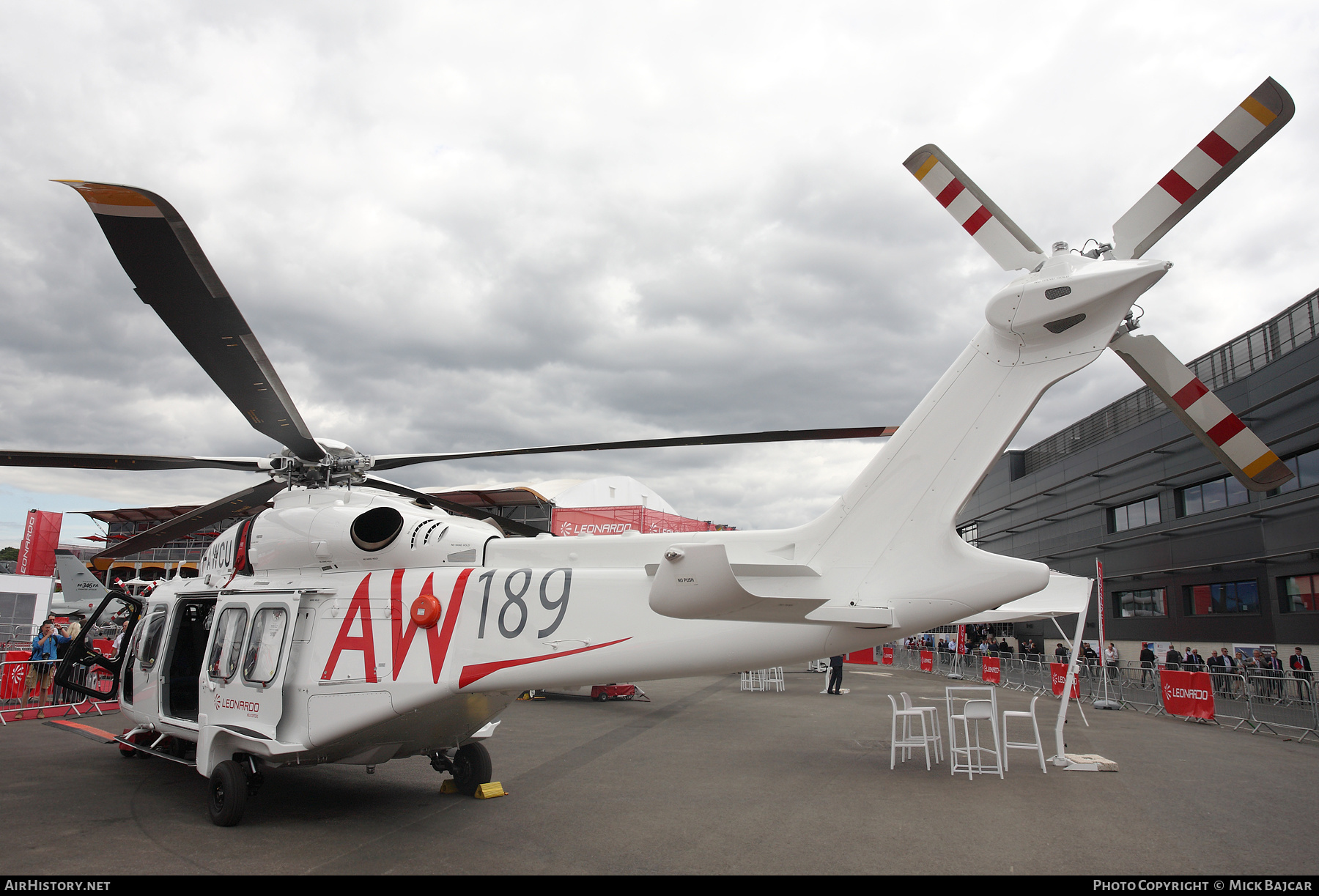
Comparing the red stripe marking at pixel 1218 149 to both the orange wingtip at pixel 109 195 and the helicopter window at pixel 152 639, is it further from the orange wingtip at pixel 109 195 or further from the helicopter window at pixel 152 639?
the helicopter window at pixel 152 639

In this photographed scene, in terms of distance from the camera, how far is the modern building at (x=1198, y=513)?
20016 millimetres

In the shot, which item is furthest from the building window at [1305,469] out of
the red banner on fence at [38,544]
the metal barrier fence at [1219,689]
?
the red banner on fence at [38,544]

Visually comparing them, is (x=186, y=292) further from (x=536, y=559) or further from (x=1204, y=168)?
(x=1204, y=168)

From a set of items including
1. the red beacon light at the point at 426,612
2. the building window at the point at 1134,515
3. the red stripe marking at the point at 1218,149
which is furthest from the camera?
the building window at the point at 1134,515

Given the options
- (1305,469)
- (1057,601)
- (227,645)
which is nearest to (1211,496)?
(1305,469)

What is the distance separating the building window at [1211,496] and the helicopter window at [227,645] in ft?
87.5

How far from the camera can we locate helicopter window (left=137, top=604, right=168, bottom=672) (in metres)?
8.91

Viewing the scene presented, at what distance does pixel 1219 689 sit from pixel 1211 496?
10418 millimetres

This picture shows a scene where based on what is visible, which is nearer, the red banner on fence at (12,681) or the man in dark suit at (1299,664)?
the red banner on fence at (12,681)

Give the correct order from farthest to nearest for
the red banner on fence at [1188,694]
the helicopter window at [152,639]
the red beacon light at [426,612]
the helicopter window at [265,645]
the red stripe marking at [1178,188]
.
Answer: the red banner on fence at [1188,694]
the helicopter window at [152,639]
the helicopter window at [265,645]
the red beacon light at [426,612]
the red stripe marking at [1178,188]

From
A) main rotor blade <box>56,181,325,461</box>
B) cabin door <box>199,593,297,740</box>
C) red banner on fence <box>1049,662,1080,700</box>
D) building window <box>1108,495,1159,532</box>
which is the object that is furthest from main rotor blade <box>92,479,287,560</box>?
building window <box>1108,495,1159,532</box>

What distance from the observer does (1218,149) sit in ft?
14.9

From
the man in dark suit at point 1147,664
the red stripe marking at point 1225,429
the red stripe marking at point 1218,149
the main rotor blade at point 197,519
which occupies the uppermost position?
the red stripe marking at point 1218,149
